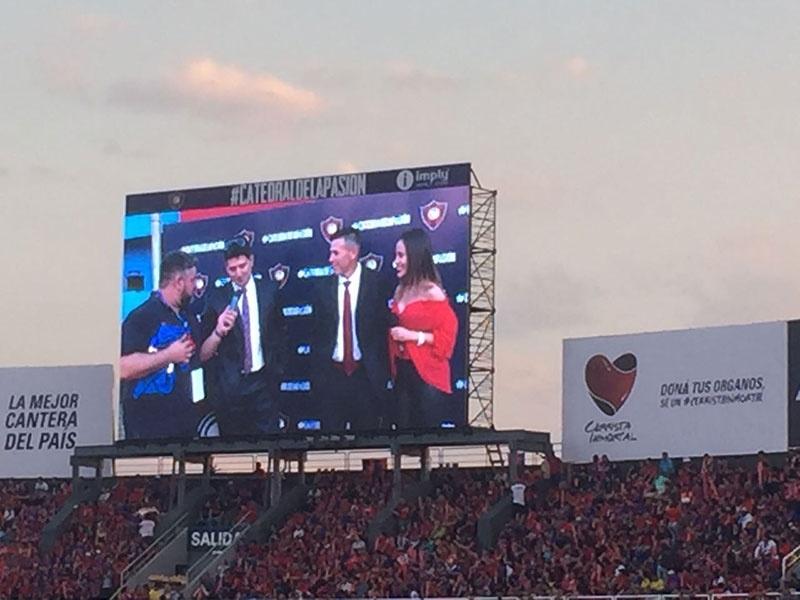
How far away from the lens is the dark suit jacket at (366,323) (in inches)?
2141

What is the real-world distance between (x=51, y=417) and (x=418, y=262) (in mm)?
15167

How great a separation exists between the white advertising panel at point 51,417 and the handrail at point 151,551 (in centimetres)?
525

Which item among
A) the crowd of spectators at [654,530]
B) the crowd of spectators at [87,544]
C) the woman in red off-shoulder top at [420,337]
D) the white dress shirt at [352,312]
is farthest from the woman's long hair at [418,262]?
the crowd of spectators at [87,544]

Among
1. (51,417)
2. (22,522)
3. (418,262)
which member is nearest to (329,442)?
(418,262)

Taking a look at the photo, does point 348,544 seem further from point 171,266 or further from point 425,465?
point 171,266

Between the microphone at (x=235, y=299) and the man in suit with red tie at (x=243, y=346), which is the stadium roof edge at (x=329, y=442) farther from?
the microphone at (x=235, y=299)

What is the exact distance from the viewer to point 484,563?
51875 mm

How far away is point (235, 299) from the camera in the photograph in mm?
56656

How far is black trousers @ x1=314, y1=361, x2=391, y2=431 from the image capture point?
179 feet

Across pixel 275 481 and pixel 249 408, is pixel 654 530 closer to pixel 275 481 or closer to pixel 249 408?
pixel 249 408

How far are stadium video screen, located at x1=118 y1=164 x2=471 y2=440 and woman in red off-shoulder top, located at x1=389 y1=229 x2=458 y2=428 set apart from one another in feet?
0.10

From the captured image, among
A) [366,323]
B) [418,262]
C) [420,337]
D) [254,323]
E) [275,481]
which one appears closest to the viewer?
[420,337]

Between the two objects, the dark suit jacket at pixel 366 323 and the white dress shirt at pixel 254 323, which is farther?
the white dress shirt at pixel 254 323

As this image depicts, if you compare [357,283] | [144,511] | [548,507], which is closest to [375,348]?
[357,283]
